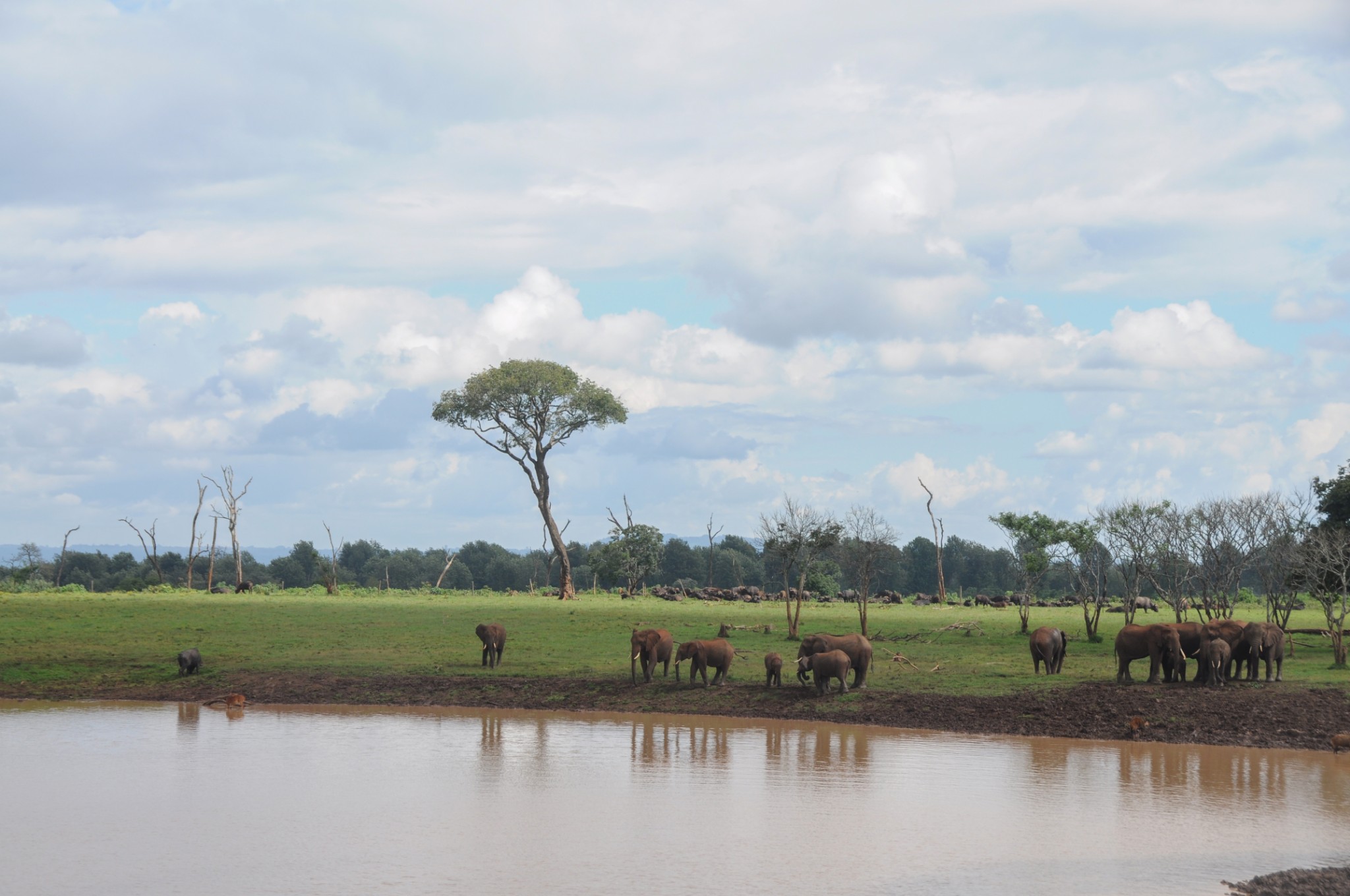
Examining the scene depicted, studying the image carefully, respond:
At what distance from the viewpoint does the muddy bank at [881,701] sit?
850 inches

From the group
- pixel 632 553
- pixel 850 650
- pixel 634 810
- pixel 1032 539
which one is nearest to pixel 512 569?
pixel 632 553

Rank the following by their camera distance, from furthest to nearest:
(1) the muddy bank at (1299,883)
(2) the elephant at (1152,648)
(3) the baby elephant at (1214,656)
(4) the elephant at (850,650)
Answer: (4) the elephant at (850,650)
(2) the elephant at (1152,648)
(3) the baby elephant at (1214,656)
(1) the muddy bank at (1299,883)

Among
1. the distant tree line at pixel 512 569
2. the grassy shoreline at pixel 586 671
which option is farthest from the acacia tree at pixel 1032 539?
the distant tree line at pixel 512 569

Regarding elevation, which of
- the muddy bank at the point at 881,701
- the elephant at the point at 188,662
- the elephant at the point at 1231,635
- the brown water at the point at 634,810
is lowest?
the brown water at the point at 634,810

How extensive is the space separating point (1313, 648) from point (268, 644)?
94.7ft

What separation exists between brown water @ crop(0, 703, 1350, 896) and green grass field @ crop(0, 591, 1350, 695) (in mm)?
5204

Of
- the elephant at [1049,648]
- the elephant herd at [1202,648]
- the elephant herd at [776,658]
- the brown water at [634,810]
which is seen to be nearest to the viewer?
the brown water at [634,810]

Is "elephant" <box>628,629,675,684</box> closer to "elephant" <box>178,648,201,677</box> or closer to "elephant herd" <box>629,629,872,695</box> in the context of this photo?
"elephant herd" <box>629,629,872,695</box>

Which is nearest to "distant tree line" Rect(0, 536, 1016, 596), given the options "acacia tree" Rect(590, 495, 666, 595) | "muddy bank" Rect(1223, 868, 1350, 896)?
"acacia tree" Rect(590, 495, 666, 595)

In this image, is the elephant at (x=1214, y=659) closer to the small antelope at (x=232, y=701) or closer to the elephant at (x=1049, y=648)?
the elephant at (x=1049, y=648)

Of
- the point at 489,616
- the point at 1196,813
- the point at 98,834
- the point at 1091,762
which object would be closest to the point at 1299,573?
the point at 1091,762

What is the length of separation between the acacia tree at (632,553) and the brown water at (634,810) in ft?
148

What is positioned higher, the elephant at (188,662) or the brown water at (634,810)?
the elephant at (188,662)

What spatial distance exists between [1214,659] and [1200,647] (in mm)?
933
